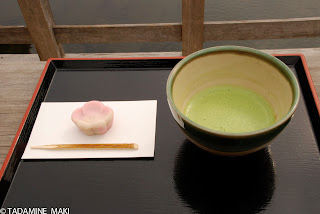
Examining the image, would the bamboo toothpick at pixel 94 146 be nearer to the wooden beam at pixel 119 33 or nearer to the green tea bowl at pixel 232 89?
the green tea bowl at pixel 232 89

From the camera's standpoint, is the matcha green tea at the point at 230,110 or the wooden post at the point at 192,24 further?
the wooden post at the point at 192,24

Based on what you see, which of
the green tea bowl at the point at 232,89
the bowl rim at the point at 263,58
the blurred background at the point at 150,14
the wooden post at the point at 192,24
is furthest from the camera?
the blurred background at the point at 150,14

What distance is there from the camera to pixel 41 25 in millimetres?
1632

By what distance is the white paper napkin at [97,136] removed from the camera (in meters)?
0.79

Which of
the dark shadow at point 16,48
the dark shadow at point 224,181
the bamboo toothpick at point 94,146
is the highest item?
the dark shadow at point 16,48

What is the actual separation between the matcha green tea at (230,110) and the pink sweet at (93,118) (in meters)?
0.22

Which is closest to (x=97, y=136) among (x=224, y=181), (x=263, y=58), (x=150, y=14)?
(x=224, y=181)

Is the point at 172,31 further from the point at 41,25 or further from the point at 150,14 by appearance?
the point at 150,14

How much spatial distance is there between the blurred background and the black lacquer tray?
5.37 feet

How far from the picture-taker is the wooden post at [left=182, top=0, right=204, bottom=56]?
1504mm

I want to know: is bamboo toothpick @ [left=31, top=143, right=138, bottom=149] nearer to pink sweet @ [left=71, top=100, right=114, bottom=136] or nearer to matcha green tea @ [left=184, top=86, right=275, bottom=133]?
pink sweet @ [left=71, top=100, right=114, bottom=136]

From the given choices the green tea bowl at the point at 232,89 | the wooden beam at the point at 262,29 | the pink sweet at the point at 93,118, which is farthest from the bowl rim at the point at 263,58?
the wooden beam at the point at 262,29

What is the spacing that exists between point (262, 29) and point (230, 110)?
106cm

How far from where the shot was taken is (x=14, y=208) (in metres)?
0.70
